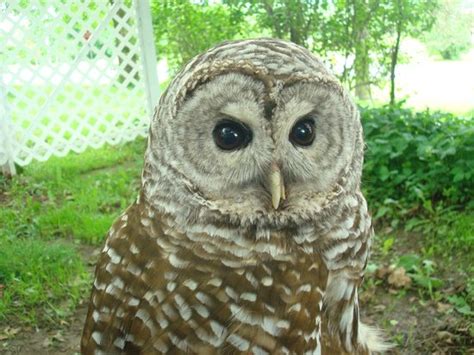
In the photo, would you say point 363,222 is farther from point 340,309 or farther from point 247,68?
point 247,68

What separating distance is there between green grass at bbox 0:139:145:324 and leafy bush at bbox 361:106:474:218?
2453mm

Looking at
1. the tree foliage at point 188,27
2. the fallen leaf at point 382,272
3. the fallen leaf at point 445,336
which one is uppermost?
the tree foliage at point 188,27

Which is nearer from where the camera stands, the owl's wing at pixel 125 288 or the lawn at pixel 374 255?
the owl's wing at pixel 125 288

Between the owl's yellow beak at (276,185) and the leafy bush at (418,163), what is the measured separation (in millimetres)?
3266

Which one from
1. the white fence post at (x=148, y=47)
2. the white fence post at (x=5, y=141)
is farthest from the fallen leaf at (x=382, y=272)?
the white fence post at (x=5, y=141)

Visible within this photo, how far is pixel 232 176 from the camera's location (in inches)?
64.9

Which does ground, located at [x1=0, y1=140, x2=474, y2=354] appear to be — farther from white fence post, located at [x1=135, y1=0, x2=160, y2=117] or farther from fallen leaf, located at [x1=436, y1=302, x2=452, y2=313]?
white fence post, located at [x1=135, y1=0, x2=160, y2=117]

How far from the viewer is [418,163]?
16.4ft

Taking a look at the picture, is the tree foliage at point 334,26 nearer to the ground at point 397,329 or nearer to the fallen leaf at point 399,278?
the fallen leaf at point 399,278

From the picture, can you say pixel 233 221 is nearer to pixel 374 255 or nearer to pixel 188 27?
pixel 374 255

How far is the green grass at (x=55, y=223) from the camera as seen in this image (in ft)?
12.3

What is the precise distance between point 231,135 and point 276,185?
0.19 meters

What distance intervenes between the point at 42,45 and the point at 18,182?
1.90 m

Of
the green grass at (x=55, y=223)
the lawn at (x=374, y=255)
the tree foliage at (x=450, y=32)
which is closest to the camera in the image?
the lawn at (x=374, y=255)
